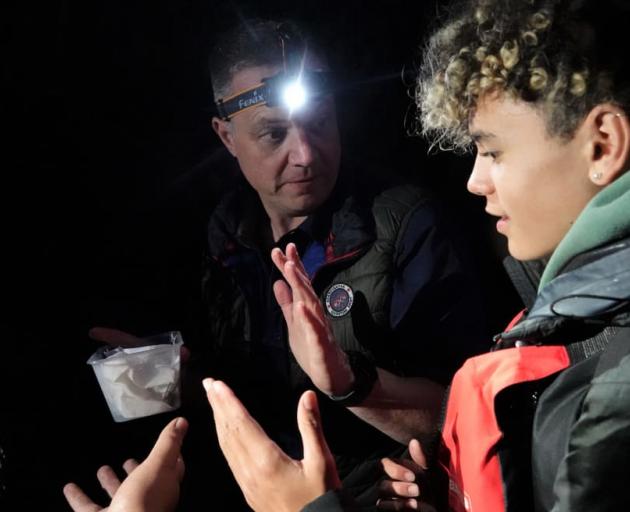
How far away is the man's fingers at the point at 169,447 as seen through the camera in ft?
4.24

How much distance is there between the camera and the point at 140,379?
72.9 inches

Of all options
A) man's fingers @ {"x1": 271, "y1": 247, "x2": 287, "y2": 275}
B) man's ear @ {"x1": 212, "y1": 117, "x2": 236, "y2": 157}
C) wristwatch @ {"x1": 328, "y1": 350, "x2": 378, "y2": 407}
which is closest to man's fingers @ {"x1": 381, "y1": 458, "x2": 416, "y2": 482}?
wristwatch @ {"x1": 328, "y1": 350, "x2": 378, "y2": 407}

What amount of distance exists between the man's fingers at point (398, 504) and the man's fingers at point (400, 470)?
5 centimetres

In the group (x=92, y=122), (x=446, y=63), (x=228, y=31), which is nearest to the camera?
(x=446, y=63)

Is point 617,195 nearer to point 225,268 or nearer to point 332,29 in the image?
point 225,268

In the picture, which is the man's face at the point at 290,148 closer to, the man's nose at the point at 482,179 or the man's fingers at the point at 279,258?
the man's fingers at the point at 279,258

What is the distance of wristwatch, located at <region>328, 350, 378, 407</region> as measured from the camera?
1.77 m

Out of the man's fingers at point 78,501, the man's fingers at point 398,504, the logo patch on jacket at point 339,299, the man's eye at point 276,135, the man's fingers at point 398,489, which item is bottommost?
the man's fingers at point 398,504

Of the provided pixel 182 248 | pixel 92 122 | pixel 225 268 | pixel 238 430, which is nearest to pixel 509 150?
pixel 238 430

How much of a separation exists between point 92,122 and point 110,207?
408 millimetres

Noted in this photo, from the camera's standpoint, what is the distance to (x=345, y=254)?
2.16 meters

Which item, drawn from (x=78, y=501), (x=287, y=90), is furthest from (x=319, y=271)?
(x=78, y=501)

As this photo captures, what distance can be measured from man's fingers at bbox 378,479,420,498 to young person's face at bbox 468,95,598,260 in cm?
69

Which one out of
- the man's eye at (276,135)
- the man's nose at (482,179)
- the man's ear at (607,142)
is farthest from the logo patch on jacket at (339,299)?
the man's ear at (607,142)
